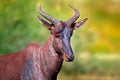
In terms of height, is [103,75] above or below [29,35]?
below

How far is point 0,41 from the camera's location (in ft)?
110

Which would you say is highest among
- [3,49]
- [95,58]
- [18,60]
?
[18,60]

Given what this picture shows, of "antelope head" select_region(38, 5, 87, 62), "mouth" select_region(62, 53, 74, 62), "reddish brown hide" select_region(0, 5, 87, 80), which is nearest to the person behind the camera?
"mouth" select_region(62, 53, 74, 62)

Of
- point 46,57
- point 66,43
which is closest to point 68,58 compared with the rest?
point 66,43

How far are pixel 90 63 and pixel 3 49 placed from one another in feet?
29.7

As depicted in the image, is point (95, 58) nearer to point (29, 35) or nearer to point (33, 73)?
point (29, 35)

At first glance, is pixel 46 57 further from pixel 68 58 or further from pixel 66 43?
pixel 68 58

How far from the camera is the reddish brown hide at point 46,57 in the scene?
1783 centimetres

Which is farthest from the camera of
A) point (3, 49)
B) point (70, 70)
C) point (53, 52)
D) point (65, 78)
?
point (70, 70)

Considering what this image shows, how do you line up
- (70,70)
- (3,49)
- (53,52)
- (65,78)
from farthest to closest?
(70,70) < (65,78) < (3,49) < (53,52)

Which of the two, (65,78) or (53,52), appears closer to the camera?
(53,52)

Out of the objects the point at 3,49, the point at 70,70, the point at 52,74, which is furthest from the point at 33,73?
the point at 70,70

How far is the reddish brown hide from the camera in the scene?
17.8 m

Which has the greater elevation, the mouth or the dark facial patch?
the dark facial patch
